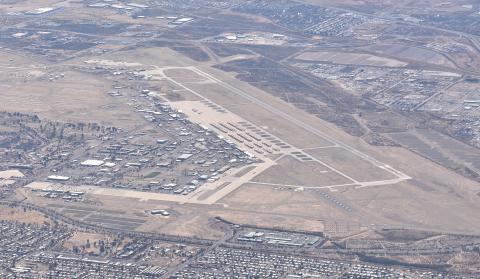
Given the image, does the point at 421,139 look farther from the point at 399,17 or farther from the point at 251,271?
the point at 399,17

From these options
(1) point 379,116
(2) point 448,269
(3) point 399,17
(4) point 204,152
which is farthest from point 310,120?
(3) point 399,17

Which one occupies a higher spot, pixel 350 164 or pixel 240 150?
pixel 350 164

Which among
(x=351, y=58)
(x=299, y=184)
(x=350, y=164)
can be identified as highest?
(x=350, y=164)

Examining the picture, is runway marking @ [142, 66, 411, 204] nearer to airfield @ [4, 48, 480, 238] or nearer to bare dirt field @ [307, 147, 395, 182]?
airfield @ [4, 48, 480, 238]

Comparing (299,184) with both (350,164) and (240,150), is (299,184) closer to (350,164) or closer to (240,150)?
(350,164)

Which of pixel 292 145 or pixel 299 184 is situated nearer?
pixel 299 184

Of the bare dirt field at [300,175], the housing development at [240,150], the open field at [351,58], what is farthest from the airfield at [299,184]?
the open field at [351,58]

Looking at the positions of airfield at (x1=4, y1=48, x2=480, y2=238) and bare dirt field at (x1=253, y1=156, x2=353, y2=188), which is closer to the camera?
airfield at (x1=4, y1=48, x2=480, y2=238)

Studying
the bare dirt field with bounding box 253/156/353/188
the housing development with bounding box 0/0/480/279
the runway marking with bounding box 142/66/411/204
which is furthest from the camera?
the bare dirt field with bounding box 253/156/353/188

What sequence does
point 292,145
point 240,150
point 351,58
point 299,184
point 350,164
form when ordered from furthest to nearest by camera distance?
point 351,58 < point 292,145 < point 240,150 < point 350,164 < point 299,184

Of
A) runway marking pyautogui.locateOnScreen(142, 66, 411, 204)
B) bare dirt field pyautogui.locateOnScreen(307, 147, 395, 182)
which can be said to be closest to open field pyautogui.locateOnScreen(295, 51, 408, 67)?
runway marking pyautogui.locateOnScreen(142, 66, 411, 204)

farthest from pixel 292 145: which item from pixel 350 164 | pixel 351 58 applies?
pixel 351 58
